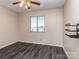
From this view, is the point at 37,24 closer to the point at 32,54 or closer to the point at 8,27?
the point at 8,27

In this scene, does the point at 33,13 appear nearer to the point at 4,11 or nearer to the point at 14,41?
the point at 4,11

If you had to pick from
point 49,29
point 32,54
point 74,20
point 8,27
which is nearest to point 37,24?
point 49,29

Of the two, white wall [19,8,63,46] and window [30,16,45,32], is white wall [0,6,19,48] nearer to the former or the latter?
white wall [19,8,63,46]

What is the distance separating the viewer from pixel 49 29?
201 inches

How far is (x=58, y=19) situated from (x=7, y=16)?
3228 millimetres

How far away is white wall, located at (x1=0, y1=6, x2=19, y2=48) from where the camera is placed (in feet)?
14.3

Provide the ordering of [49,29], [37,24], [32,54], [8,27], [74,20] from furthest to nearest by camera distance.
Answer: [37,24], [49,29], [8,27], [32,54], [74,20]

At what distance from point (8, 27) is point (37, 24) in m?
1.97

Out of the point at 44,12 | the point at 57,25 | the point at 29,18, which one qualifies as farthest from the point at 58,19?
the point at 29,18

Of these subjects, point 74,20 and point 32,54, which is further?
point 32,54

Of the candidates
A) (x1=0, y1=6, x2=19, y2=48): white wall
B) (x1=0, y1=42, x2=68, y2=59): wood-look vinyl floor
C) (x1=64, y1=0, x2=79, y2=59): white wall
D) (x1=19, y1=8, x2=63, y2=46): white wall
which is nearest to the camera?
(x1=64, y1=0, x2=79, y2=59): white wall

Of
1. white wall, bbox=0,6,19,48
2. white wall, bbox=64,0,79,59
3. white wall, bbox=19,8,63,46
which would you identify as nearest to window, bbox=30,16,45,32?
white wall, bbox=19,8,63,46

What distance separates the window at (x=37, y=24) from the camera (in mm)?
5406

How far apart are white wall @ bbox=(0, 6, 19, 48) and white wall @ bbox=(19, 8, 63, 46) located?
0.75 meters
